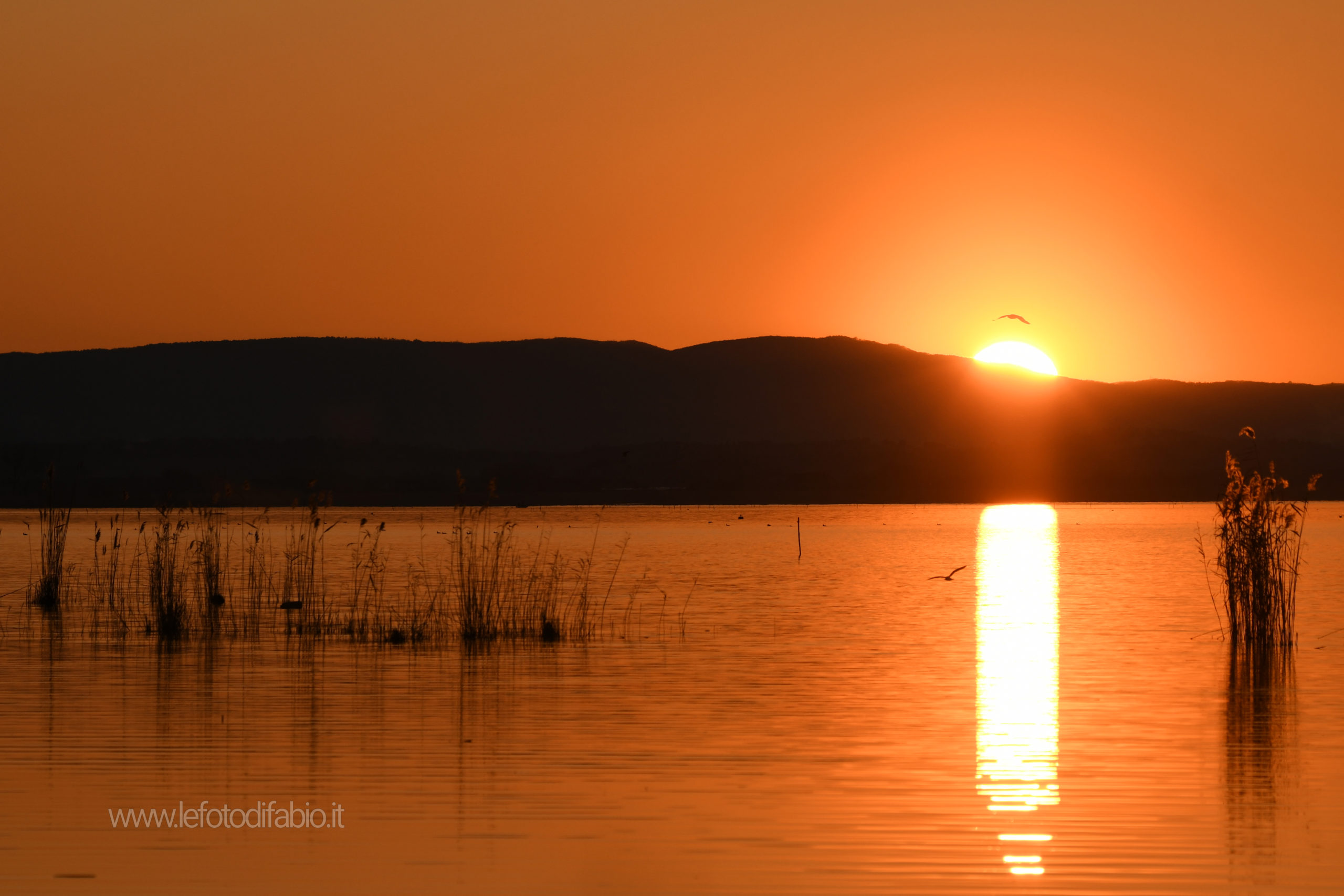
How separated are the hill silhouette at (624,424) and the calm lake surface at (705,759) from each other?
86567 mm

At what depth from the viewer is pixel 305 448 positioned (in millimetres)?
130375

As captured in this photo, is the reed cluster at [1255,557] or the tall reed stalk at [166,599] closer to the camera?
the reed cluster at [1255,557]

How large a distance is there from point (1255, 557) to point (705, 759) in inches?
385

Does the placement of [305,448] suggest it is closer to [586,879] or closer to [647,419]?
[647,419]

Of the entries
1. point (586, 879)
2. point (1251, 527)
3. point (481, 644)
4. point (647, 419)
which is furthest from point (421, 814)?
point (647, 419)

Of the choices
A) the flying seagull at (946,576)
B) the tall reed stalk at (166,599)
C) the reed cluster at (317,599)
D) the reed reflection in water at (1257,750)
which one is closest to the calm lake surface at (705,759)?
the reed reflection in water at (1257,750)

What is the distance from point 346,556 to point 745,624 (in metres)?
21.1

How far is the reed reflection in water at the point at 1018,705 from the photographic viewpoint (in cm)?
949

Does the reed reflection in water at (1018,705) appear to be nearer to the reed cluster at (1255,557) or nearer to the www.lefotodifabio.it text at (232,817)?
the reed cluster at (1255,557)

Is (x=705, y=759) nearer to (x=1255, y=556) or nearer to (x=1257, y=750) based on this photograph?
(x=1257, y=750)

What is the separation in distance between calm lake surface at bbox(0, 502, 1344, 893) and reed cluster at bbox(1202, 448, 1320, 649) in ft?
1.70

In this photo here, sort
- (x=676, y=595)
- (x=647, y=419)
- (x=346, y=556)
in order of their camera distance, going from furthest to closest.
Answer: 1. (x=647, y=419)
2. (x=346, y=556)
3. (x=676, y=595)

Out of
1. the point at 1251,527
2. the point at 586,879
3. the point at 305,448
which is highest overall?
the point at 305,448

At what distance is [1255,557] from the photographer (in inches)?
733
